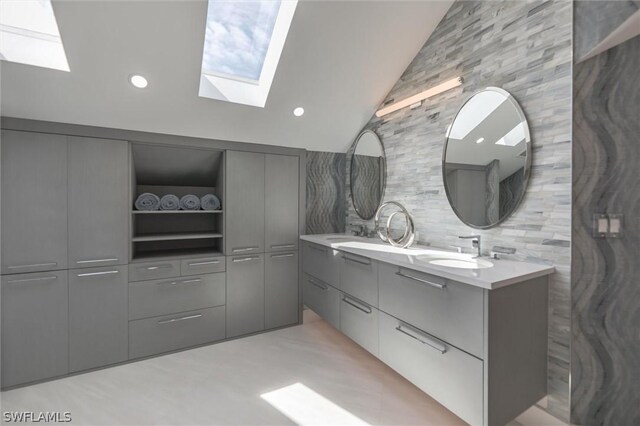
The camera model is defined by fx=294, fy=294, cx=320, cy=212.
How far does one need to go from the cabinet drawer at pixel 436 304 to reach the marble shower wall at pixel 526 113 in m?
0.59

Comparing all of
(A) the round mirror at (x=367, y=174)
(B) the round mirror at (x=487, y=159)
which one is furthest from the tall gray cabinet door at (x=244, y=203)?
(B) the round mirror at (x=487, y=159)

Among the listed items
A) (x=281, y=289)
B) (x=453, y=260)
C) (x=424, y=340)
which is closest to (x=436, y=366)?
(x=424, y=340)

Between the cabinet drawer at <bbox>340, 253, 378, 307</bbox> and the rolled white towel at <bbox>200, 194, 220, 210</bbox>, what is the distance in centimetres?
136

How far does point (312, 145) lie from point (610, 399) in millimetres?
2933

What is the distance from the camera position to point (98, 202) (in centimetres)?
233

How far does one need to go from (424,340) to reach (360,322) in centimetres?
65

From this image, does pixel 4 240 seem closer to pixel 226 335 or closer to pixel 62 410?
pixel 62 410

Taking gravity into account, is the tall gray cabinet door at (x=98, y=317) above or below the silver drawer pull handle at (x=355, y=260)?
below

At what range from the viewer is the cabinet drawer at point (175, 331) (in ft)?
8.06

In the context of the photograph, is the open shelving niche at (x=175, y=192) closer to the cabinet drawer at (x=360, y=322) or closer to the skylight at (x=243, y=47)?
the skylight at (x=243, y=47)

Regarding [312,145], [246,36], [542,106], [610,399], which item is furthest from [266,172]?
[610,399]

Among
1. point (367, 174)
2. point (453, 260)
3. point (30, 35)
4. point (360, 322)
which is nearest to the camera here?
point (30, 35)

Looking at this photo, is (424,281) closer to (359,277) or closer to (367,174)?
(359,277)

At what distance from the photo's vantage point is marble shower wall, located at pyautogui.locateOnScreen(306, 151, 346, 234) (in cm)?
342
